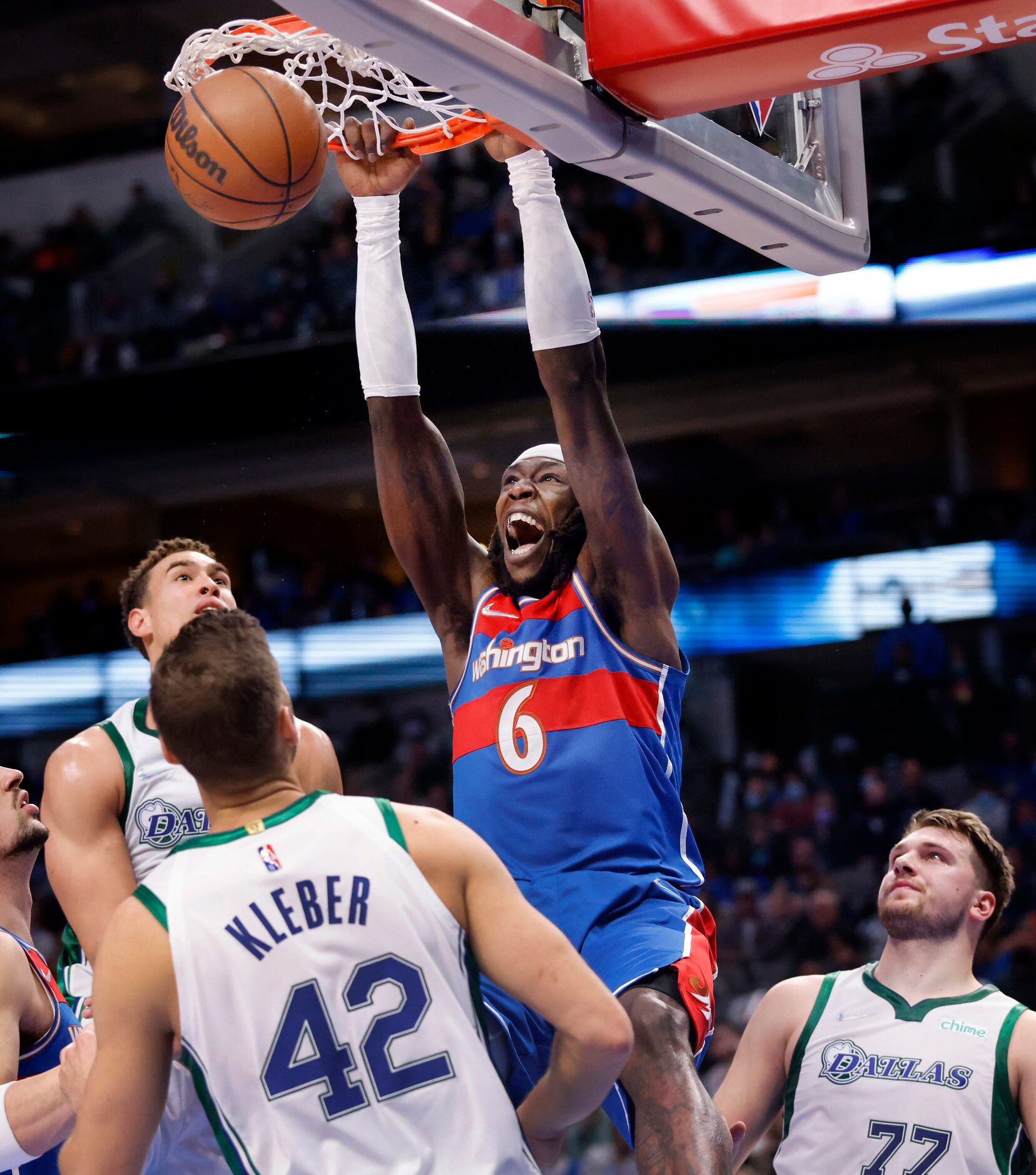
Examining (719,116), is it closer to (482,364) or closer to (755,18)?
(755,18)

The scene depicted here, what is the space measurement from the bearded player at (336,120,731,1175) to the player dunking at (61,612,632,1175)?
1.21 metres

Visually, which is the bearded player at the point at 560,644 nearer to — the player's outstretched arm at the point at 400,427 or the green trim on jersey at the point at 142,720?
the player's outstretched arm at the point at 400,427

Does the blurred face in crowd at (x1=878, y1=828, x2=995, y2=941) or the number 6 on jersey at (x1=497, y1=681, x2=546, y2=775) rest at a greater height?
the number 6 on jersey at (x1=497, y1=681, x2=546, y2=775)

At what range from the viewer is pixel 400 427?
4605mm

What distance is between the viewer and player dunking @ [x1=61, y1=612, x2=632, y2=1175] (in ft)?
7.68

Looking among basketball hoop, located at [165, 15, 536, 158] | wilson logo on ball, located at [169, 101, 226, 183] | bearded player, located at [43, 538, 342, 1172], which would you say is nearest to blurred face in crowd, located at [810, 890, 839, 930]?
bearded player, located at [43, 538, 342, 1172]

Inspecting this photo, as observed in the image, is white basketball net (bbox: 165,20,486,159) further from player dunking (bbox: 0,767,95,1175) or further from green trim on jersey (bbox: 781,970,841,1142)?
green trim on jersey (bbox: 781,970,841,1142)

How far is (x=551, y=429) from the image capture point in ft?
44.9

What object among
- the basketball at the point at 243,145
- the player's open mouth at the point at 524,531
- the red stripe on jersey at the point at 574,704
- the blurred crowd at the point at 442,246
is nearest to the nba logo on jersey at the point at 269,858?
the red stripe on jersey at the point at 574,704

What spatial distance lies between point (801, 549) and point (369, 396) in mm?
8907

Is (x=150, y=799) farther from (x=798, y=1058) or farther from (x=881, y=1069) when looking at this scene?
(x=881, y=1069)

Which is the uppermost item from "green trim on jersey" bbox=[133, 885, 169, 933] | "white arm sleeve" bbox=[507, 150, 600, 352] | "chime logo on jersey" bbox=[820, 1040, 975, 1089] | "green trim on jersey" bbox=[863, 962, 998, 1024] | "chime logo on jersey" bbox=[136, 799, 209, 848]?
"white arm sleeve" bbox=[507, 150, 600, 352]

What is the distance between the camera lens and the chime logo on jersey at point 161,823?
3891mm

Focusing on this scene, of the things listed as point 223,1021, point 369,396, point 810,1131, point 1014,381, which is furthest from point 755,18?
point 1014,381
